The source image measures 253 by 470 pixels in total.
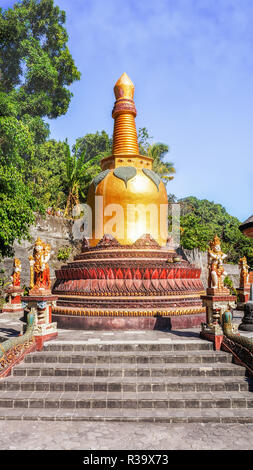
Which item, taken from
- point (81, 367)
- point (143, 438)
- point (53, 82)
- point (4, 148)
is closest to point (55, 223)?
point (4, 148)

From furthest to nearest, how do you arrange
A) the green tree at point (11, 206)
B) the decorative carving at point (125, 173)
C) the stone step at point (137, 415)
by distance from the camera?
the decorative carving at point (125, 173) → the green tree at point (11, 206) → the stone step at point (137, 415)

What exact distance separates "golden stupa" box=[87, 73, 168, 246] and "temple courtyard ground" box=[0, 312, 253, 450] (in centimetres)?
964

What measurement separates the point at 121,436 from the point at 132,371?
1.80 m

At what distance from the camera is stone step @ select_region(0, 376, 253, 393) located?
668 cm

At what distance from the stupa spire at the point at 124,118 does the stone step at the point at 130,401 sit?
1268 cm

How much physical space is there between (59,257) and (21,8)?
78.1 ft

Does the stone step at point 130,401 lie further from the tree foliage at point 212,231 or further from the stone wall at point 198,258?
the stone wall at point 198,258

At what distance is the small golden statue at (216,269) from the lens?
9.16 meters

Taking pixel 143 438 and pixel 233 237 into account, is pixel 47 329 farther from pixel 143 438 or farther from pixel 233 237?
pixel 233 237

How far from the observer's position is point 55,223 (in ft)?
81.9

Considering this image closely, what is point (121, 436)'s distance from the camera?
536 centimetres

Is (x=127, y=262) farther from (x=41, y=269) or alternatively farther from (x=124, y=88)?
(x=124, y=88)

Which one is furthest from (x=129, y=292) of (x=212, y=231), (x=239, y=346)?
(x=212, y=231)

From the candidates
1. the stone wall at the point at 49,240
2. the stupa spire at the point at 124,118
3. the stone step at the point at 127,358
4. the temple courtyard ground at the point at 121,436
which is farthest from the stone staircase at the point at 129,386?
the stone wall at the point at 49,240
